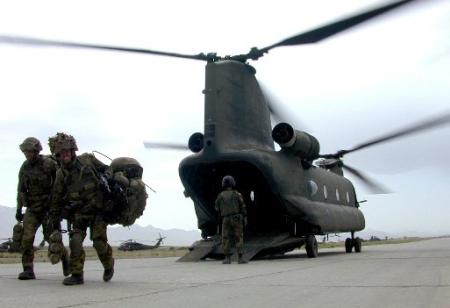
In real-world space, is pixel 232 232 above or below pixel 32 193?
below

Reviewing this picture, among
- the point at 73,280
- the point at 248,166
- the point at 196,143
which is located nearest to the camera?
the point at 73,280

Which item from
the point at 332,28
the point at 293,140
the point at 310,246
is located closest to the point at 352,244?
the point at 310,246

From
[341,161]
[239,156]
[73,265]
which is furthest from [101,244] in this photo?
[341,161]

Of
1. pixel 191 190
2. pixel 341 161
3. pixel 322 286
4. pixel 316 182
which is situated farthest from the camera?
pixel 341 161

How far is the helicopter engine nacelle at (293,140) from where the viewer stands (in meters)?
12.6

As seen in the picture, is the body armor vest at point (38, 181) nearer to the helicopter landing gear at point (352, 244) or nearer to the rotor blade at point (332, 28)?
the rotor blade at point (332, 28)

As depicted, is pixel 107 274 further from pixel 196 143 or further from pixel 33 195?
pixel 196 143

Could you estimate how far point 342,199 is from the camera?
16766 millimetres

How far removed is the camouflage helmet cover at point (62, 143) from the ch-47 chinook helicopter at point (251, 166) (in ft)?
14.9

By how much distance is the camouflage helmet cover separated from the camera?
21.9 feet

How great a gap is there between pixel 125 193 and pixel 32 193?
147 centimetres

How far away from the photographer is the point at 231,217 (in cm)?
1096

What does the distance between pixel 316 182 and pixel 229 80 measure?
3991 mm

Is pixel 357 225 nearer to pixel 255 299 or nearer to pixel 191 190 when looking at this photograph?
pixel 191 190
